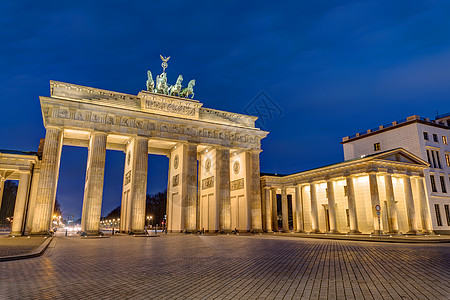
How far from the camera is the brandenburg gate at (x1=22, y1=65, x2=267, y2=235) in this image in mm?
35062

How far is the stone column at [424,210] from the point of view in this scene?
39031 mm

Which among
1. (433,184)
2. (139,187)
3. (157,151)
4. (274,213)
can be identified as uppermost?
(157,151)

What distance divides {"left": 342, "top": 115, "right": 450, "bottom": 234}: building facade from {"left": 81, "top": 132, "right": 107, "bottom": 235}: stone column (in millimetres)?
45654

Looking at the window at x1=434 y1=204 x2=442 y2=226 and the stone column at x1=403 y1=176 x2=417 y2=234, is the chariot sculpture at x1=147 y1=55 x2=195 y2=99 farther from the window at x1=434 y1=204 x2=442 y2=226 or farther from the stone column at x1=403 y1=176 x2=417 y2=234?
the window at x1=434 y1=204 x2=442 y2=226

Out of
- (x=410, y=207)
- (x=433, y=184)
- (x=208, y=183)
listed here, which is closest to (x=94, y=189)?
(x=208, y=183)

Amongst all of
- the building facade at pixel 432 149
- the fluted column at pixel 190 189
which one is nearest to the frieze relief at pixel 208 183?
the fluted column at pixel 190 189

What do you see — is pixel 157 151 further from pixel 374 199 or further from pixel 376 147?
pixel 376 147

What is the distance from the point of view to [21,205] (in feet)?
106

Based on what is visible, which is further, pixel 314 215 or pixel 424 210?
pixel 314 215

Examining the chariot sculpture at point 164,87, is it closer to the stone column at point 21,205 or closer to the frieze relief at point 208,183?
the frieze relief at point 208,183

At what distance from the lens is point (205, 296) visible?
21.4ft

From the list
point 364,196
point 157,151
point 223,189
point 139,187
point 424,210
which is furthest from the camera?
point 157,151

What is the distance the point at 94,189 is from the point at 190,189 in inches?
488

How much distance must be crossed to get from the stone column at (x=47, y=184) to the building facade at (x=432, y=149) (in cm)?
5052
